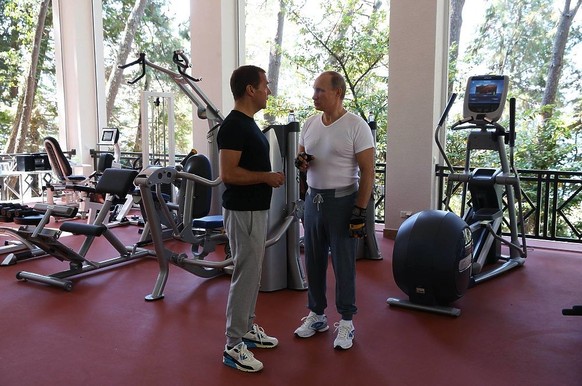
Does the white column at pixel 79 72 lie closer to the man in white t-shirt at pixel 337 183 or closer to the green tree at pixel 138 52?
the green tree at pixel 138 52

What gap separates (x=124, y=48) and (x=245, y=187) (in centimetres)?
949

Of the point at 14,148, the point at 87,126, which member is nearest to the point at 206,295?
the point at 87,126

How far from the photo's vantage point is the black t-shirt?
2.29 m

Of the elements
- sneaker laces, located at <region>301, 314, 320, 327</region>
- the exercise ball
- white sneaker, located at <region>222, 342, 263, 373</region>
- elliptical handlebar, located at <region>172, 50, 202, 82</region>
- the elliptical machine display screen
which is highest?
elliptical handlebar, located at <region>172, 50, 202, 82</region>

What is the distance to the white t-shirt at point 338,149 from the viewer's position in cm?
257

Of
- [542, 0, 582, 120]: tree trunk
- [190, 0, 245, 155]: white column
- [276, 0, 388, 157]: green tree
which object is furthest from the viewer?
[276, 0, 388, 157]: green tree

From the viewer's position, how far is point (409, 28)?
18.0ft

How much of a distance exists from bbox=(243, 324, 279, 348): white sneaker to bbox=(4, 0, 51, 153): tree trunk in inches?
363

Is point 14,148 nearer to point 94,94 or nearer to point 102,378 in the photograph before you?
point 94,94

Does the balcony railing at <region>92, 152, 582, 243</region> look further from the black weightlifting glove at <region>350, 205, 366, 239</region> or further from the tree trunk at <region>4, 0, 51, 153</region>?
the tree trunk at <region>4, 0, 51, 153</region>

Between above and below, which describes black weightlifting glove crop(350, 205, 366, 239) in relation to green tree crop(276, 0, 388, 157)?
below

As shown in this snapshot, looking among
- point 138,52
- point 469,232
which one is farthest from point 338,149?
point 138,52

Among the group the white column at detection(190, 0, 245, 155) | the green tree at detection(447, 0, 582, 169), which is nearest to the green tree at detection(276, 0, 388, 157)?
the white column at detection(190, 0, 245, 155)

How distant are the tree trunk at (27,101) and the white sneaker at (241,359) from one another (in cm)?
937
